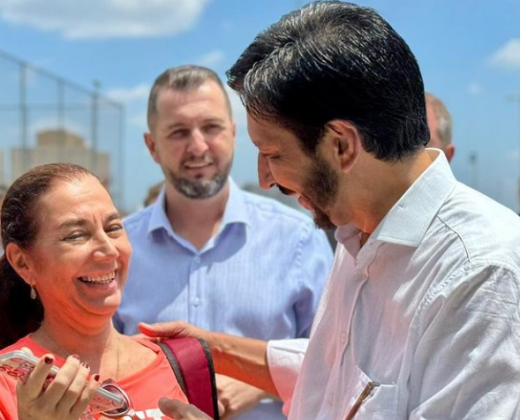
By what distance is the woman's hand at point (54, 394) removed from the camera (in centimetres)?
164

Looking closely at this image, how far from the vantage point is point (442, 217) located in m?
1.62

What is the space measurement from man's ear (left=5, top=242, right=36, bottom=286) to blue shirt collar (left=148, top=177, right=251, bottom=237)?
107 centimetres

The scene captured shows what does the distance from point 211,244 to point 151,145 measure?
2.27 feet

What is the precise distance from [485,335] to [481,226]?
23cm

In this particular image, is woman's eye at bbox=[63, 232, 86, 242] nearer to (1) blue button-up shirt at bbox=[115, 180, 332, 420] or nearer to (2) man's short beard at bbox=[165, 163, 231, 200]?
(1) blue button-up shirt at bbox=[115, 180, 332, 420]

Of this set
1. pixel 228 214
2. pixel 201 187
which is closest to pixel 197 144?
pixel 201 187

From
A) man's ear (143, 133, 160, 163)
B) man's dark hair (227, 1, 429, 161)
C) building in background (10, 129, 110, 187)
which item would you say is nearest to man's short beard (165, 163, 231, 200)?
man's ear (143, 133, 160, 163)

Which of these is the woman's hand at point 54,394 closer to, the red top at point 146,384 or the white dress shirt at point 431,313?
the red top at point 146,384

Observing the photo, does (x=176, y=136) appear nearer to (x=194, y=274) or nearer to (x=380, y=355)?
(x=194, y=274)

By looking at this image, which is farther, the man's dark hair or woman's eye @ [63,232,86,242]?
woman's eye @ [63,232,86,242]

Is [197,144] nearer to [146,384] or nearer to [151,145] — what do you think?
[151,145]

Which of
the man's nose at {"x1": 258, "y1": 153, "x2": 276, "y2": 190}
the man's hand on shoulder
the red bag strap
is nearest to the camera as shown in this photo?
the man's nose at {"x1": 258, "y1": 153, "x2": 276, "y2": 190}

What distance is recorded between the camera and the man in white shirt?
1.46 meters

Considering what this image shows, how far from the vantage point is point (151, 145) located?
12.0ft
